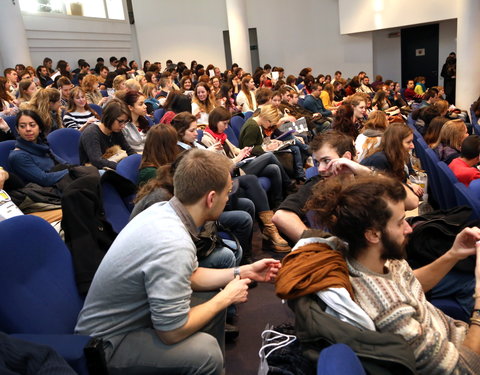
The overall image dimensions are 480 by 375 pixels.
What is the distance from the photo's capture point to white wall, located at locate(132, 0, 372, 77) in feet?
46.1

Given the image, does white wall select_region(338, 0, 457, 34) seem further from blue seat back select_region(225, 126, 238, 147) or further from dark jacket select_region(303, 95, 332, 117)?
blue seat back select_region(225, 126, 238, 147)

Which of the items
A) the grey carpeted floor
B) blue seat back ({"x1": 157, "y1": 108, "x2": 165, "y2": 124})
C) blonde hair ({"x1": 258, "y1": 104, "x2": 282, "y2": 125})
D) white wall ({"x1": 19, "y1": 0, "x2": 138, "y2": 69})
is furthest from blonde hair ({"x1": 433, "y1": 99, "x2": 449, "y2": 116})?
white wall ({"x1": 19, "y1": 0, "x2": 138, "y2": 69})

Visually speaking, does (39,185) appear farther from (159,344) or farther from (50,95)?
(159,344)

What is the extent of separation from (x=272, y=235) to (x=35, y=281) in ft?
7.12

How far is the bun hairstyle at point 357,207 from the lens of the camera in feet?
4.64

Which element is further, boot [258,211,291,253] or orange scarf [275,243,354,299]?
boot [258,211,291,253]

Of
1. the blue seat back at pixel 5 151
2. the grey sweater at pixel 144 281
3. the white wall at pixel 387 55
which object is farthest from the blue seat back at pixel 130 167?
the white wall at pixel 387 55

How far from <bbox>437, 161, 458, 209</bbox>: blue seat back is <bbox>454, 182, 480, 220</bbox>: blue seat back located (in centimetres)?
23

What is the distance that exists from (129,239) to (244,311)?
1396 millimetres

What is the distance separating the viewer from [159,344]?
156 centimetres

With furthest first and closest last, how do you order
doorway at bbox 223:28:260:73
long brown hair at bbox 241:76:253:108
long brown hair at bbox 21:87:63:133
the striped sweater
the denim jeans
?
doorway at bbox 223:28:260:73 < long brown hair at bbox 241:76:253:108 < long brown hair at bbox 21:87:63:133 < the denim jeans < the striped sweater

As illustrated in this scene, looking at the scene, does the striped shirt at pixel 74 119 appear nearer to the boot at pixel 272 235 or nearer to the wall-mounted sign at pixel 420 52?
the boot at pixel 272 235

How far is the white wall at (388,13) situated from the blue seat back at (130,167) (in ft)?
33.8

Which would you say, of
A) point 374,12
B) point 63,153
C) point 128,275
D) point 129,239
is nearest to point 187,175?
point 129,239
